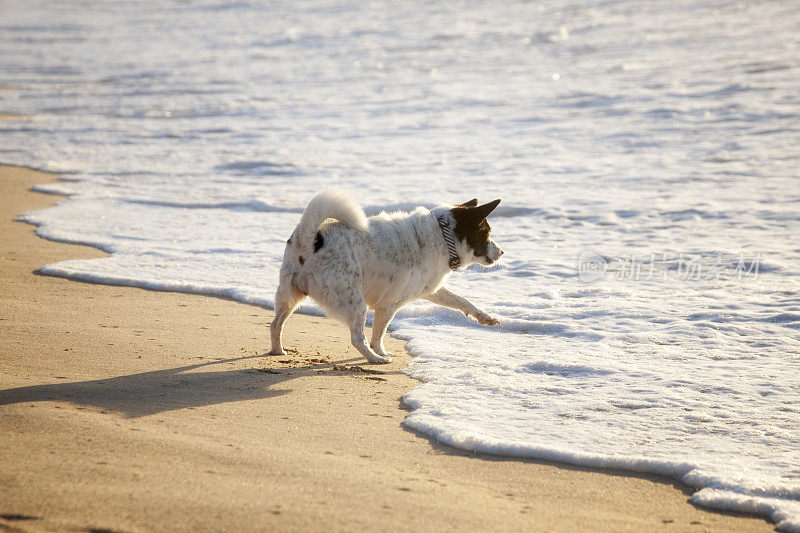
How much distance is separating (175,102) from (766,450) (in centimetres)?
1988

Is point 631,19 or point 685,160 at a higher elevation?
point 631,19

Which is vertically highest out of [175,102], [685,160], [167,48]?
[167,48]

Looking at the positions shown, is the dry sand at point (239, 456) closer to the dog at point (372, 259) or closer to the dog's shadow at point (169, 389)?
the dog's shadow at point (169, 389)

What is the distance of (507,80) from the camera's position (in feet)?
73.7

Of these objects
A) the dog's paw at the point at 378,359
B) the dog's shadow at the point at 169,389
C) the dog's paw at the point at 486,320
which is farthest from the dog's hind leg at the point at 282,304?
the dog's paw at the point at 486,320

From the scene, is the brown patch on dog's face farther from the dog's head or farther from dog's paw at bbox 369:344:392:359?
dog's paw at bbox 369:344:392:359

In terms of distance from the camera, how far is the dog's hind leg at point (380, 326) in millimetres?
6113

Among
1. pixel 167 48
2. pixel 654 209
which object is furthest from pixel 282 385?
pixel 167 48

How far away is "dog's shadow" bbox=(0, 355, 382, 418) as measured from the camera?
4410 mm

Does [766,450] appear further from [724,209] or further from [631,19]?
[631,19]

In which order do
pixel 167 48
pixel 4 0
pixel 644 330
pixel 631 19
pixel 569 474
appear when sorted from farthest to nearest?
1. pixel 4 0
2. pixel 167 48
3. pixel 631 19
4. pixel 644 330
5. pixel 569 474

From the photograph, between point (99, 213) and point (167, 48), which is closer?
point (99, 213)

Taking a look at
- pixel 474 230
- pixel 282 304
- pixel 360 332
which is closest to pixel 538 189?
pixel 474 230

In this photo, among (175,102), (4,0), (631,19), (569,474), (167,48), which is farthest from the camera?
(4,0)
